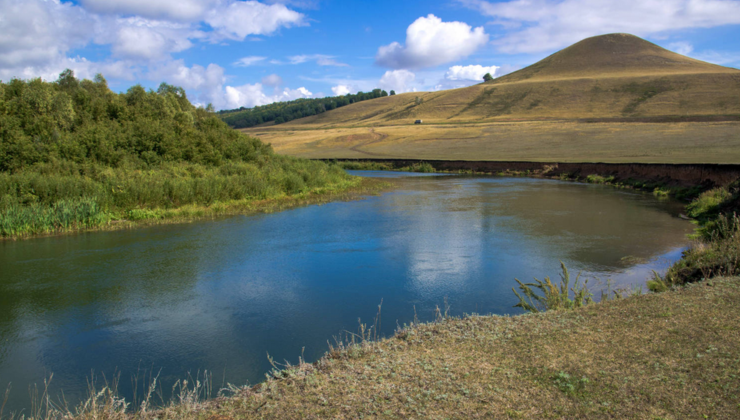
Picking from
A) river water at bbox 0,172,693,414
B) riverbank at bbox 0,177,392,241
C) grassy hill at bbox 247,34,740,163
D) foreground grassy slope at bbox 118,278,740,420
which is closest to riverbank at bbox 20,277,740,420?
foreground grassy slope at bbox 118,278,740,420

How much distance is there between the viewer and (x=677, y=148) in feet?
114

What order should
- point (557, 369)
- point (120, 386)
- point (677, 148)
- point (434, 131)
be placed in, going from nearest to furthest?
point (557, 369) → point (120, 386) → point (677, 148) → point (434, 131)

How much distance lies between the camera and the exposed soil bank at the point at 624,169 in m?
20.0

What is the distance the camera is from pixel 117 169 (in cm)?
1850

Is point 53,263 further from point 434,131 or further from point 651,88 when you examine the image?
point 651,88

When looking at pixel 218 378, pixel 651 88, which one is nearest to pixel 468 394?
pixel 218 378

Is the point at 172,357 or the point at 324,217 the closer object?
the point at 172,357

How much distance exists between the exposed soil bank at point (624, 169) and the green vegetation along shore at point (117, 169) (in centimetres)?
1585

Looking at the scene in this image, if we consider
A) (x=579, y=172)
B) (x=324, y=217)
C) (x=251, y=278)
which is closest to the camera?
(x=251, y=278)

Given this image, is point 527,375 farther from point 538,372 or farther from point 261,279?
point 261,279

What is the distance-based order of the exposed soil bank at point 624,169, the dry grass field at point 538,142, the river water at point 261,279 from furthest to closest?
1. the dry grass field at point 538,142
2. the exposed soil bank at point 624,169
3. the river water at point 261,279

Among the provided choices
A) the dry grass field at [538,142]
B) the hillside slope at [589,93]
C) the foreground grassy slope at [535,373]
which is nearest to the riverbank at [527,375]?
the foreground grassy slope at [535,373]

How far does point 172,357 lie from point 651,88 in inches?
2968

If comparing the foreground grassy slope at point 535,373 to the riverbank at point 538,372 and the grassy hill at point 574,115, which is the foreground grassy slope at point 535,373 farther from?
the grassy hill at point 574,115
